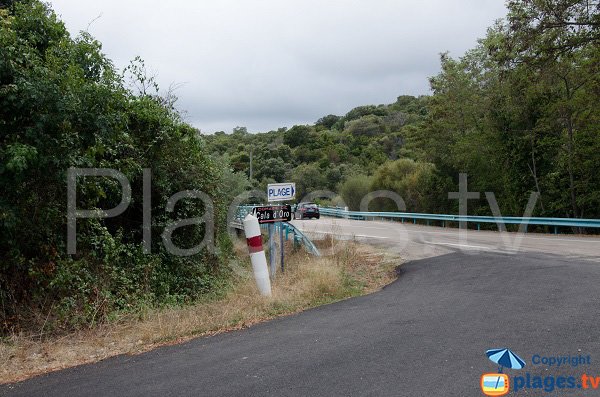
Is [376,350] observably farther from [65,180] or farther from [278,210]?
[278,210]

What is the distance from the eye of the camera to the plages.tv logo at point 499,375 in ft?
13.8

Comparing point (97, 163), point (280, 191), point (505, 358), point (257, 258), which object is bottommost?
point (505, 358)

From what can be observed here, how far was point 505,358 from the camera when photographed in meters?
4.79

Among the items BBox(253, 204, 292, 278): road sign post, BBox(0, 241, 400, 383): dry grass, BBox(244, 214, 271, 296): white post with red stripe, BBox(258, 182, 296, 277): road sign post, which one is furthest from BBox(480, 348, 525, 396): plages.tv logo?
BBox(258, 182, 296, 277): road sign post

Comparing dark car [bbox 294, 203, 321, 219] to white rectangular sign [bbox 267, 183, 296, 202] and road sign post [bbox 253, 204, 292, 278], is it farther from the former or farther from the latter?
road sign post [bbox 253, 204, 292, 278]

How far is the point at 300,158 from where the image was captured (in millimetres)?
90562

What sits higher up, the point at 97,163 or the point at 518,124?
the point at 518,124

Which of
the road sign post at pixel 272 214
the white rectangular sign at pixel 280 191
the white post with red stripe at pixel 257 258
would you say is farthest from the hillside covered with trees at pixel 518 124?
the white post with red stripe at pixel 257 258

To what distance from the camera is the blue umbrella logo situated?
15.3ft

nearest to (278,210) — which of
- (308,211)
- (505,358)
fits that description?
(505,358)

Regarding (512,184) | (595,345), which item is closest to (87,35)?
(595,345)

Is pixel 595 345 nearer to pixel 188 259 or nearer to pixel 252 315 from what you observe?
pixel 252 315

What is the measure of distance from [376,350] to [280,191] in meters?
6.75

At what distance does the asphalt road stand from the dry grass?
0.42m
